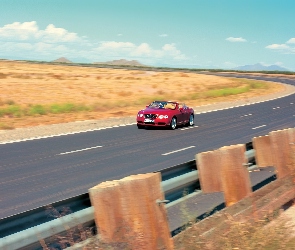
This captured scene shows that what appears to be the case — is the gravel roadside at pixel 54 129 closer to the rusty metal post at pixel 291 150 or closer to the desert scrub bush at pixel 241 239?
the rusty metal post at pixel 291 150

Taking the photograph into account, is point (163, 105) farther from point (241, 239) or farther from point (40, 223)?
point (40, 223)

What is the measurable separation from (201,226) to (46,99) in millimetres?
44412

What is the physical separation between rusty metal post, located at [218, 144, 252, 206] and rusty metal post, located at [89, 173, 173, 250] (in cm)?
215

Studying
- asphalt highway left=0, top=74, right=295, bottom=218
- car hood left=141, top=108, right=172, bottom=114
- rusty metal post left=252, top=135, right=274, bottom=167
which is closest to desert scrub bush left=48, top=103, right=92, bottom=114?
asphalt highway left=0, top=74, right=295, bottom=218

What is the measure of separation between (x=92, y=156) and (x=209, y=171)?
10425mm

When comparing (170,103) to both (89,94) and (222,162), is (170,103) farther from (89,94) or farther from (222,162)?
(89,94)

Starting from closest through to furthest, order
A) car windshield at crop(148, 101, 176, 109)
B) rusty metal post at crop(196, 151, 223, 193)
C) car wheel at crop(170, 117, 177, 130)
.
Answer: rusty metal post at crop(196, 151, 223, 193) < car wheel at crop(170, 117, 177, 130) < car windshield at crop(148, 101, 176, 109)

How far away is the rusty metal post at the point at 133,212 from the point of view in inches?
220

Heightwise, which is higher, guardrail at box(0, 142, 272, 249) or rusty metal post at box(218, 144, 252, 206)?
guardrail at box(0, 142, 272, 249)

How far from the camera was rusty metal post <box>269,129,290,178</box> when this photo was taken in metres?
10.2

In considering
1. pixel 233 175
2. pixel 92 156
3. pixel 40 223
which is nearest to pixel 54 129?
pixel 92 156

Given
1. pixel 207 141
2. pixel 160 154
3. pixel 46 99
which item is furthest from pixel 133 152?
pixel 46 99

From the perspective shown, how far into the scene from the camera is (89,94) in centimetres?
5741

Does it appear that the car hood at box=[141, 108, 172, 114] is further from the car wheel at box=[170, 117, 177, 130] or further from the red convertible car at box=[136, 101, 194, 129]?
the car wheel at box=[170, 117, 177, 130]
